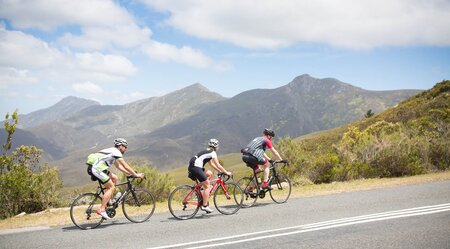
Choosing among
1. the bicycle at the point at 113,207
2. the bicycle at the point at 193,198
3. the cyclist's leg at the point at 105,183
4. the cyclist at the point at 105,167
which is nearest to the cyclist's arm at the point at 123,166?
the cyclist at the point at 105,167

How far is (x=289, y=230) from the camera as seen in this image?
7664 mm

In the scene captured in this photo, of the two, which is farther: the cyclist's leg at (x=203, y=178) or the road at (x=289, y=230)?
the cyclist's leg at (x=203, y=178)

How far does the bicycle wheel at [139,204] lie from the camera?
977 cm

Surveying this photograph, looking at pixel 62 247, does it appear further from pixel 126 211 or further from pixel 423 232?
pixel 423 232

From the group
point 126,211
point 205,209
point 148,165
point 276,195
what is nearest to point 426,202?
point 276,195

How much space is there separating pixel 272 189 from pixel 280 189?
515 mm

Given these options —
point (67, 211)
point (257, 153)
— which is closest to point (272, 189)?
point (257, 153)

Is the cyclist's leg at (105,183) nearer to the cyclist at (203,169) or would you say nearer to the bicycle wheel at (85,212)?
the bicycle wheel at (85,212)

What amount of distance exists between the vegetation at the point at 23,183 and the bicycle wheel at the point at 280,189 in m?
7.89

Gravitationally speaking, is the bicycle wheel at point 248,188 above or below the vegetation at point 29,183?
below

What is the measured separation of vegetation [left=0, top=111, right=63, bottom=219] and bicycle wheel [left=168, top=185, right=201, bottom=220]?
5417 millimetres

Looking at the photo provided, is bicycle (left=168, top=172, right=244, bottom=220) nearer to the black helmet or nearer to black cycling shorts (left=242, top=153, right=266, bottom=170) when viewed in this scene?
black cycling shorts (left=242, top=153, right=266, bottom=170)

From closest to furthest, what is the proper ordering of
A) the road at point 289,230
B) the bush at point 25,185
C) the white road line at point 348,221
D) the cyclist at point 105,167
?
the road at point 289,230 < the white road line at point 348,221 < the cyclist at point 105,167 < the bush at point 25,185

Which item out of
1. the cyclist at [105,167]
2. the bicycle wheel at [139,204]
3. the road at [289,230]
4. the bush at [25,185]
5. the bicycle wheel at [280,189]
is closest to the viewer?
the road at [289,230]
